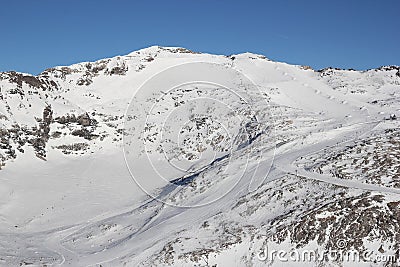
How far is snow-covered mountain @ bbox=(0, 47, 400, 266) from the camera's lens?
19438 millimetres

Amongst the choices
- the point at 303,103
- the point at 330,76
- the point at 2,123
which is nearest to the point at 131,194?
the point at 2,123

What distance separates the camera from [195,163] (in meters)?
43.6

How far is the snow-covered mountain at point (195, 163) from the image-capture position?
19438mm

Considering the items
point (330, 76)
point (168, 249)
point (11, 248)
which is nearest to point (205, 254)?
point (168, 249)

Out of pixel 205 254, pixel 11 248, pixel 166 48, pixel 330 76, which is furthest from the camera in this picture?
pixel 166 48

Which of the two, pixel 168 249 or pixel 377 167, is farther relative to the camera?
pixel 377 167

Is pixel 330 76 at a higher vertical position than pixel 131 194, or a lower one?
higher

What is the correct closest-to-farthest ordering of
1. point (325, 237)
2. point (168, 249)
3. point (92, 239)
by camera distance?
point (325, 237) < point (168, 249) < point (92, 239)

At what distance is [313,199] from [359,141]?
Answer: 1122cm

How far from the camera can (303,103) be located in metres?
54.6

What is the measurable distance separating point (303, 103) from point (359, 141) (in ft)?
83.7

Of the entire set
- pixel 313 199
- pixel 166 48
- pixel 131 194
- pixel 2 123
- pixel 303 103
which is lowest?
pixel 313 199

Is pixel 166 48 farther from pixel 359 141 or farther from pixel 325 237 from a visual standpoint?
pixel 325 237

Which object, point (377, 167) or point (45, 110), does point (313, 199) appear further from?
point (45, 110)
